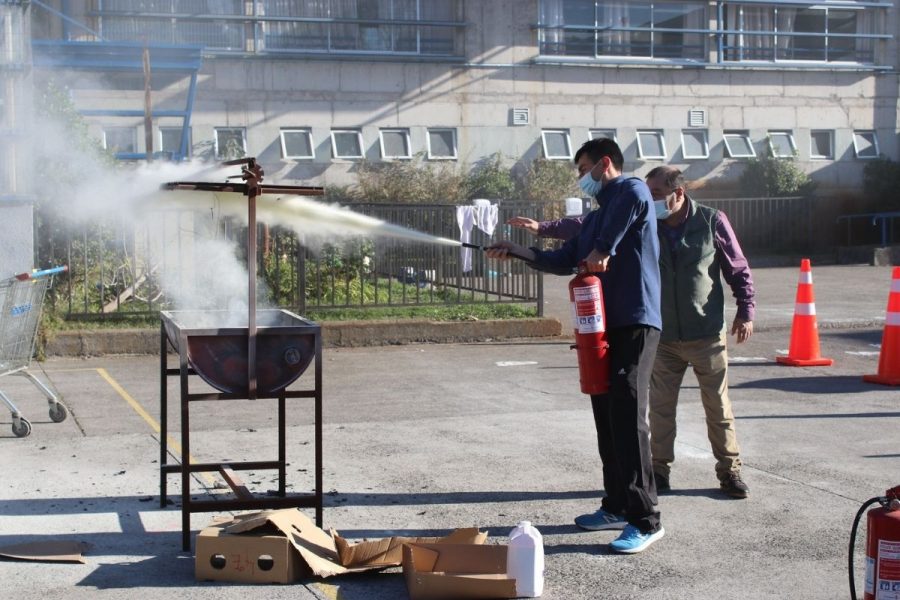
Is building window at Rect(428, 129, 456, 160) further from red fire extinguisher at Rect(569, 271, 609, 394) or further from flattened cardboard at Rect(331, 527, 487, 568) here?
flattened cardboard at Rect(331, 527, 487, 568)

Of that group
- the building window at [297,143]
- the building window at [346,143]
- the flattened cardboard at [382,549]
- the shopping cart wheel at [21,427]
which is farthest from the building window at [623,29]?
the flattened cardboard at [382,549]

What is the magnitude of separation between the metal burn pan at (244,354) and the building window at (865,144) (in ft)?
88.7

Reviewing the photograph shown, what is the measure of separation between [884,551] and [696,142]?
999 inches

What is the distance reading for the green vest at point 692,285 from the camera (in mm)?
6480

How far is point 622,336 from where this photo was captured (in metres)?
5.61

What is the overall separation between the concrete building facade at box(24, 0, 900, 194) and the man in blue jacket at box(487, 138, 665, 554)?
58.7 ft

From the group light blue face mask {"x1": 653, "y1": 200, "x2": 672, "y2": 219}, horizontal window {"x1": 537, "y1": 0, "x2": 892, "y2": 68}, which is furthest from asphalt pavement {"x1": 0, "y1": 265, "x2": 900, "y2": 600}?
horizontal window {"x1": 537, "y1": 0, "x2": 892, "y2": 68}

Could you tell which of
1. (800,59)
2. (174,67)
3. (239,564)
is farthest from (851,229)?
(239,564)

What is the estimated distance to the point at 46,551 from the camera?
17.4ft

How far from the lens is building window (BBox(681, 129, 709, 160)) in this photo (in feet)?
92.9

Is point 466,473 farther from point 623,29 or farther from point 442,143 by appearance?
point 623,29

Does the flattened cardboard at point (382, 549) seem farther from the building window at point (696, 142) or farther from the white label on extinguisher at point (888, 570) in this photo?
the building window at point (696, 142)

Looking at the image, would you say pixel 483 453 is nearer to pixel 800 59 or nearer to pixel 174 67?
pixel 174 67

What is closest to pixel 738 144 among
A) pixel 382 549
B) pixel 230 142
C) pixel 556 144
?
pixel 556 144
